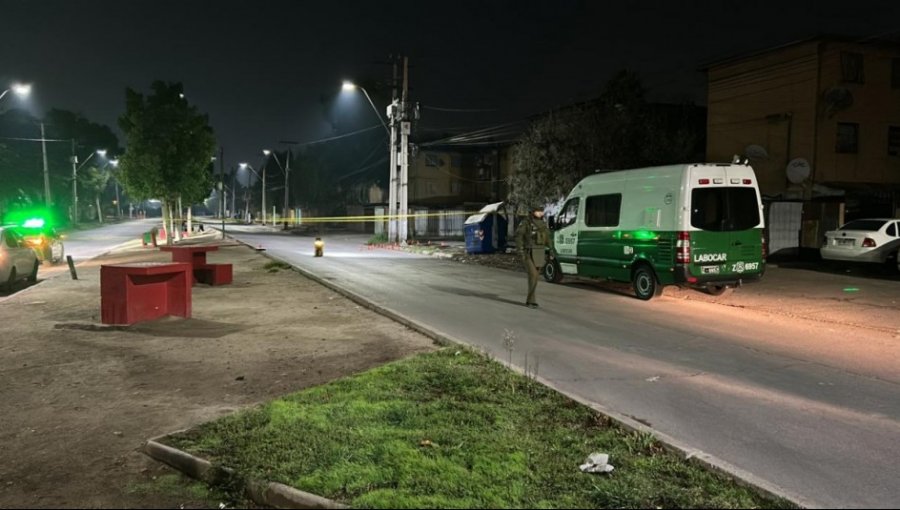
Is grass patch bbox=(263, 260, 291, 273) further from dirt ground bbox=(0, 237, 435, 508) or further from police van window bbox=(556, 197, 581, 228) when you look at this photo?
police van window bbox=(556, 197, 581, 228)

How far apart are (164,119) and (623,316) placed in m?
26.7

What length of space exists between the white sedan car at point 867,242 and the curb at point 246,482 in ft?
59.1

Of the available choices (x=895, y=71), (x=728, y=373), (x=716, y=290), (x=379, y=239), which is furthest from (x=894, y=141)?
(x=379, y=239)

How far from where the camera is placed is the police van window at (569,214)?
15.1m

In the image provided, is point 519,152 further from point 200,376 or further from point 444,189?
point 444,189

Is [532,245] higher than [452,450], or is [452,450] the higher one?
[532,245]

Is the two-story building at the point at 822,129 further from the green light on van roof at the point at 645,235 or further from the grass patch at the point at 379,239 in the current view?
the grass patch at the point at 379,239

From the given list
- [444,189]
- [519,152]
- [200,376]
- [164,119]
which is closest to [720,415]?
[200,376]

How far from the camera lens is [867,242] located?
56.9ft

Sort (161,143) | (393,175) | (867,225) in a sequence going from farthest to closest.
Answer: (393,175) → (161,143) → (867,225)

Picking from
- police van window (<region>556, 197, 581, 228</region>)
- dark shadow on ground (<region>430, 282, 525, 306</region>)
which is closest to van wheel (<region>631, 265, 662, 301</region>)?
dark shadow on ground (<region>430, 282, 525, 306</region>)

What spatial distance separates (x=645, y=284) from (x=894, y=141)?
18.5 meters

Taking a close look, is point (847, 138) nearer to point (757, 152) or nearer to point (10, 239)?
point (757, 152)

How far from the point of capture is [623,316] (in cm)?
1098
